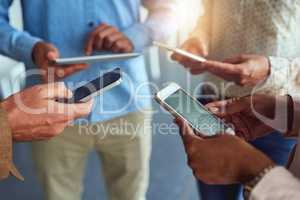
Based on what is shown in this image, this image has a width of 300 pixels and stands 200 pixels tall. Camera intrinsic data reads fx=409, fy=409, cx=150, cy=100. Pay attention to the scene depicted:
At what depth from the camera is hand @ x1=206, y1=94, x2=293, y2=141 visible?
773 mm

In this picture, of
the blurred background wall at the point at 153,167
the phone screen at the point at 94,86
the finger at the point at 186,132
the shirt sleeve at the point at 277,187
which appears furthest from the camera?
the blurred background wall at the point at 153,167

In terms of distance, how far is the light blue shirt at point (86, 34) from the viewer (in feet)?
3.22

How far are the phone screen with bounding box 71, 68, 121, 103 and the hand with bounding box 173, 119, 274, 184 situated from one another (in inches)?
8.1

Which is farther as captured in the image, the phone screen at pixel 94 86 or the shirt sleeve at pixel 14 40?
the shirt sleeve at pixel 14 40

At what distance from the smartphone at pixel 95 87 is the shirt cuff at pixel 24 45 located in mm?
270

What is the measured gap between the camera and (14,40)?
1.00 metres

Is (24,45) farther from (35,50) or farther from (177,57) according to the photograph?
(177,57)

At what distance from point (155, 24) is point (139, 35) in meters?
0.08

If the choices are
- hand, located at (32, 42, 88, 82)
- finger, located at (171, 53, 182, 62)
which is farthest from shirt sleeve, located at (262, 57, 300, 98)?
hand, located at (32, 42, 88, 82)

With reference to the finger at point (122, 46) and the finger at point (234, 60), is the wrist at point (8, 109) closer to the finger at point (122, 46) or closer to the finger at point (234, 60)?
the finger at point (122, 46)

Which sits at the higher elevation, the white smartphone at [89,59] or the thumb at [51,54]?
the thumb at [51,54]

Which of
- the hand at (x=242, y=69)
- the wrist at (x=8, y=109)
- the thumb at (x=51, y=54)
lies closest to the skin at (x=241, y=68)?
the hand at (x=242, y=69)

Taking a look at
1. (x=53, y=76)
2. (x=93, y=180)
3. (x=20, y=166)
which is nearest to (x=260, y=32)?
(x=53, y=76)

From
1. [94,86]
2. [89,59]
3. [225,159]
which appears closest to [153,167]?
[89,59]
